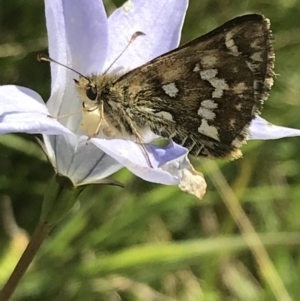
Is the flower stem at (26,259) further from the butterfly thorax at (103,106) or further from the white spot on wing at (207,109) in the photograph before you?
the white spot on wing at (207,109)

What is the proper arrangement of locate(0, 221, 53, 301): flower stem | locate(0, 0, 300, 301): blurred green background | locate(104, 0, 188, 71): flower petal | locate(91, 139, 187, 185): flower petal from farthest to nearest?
1. locate(0, 0, 300, 301): blurred green background
2. locate(104, 0, 188, 71): flower petal
3. locate(0, 221, 53, 301): flower stem
4. locate(91, 139, 187, 185): flower petal

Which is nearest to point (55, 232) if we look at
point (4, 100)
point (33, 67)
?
point (33, 67)

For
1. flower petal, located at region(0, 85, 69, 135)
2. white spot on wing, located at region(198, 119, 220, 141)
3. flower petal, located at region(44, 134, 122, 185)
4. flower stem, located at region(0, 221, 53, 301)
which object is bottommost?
flower stem, located at region(0, 221, 53, 301)

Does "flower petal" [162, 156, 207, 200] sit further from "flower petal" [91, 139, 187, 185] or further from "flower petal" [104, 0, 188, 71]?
"flower petal" [104, 0, 188, 71]

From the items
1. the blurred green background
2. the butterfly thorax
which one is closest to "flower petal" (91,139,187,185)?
the butterfly thorax

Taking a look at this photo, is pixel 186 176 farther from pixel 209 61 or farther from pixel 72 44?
pixel 72 44

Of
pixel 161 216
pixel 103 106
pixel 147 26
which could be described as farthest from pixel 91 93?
pixel 161 216
